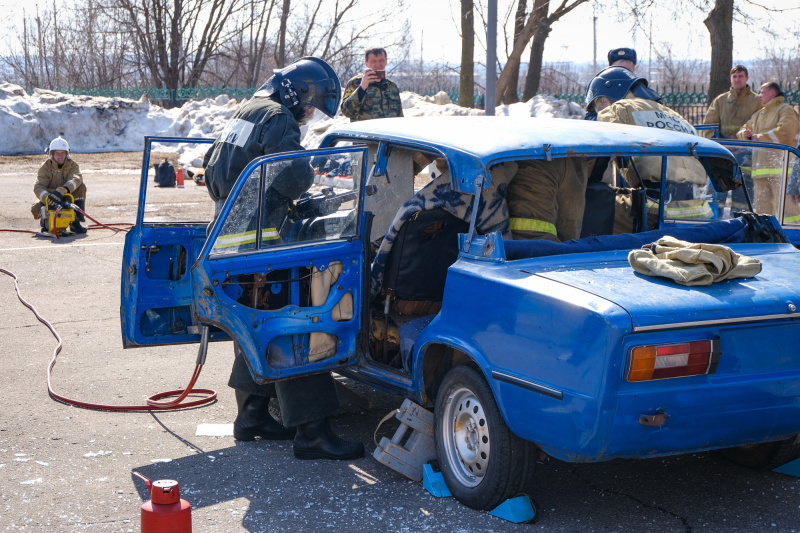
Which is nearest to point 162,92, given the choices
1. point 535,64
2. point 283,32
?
point 283,32

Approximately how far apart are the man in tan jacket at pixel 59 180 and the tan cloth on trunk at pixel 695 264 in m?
10.3

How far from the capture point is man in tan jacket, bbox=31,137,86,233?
487 inches

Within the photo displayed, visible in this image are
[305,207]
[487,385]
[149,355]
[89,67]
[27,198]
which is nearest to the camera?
[487,385]

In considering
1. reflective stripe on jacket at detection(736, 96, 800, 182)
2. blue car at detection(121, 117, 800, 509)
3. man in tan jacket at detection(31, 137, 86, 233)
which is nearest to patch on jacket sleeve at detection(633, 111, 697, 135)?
blue car at detection(121, 117, 800, 509)

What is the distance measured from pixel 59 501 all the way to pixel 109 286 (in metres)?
5.34

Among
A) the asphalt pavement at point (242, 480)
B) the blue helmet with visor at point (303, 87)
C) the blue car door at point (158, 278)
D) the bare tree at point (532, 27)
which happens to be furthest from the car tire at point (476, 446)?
the bare tree at point (532, 27)

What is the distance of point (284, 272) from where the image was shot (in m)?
4.30

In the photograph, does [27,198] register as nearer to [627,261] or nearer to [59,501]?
[59,501]

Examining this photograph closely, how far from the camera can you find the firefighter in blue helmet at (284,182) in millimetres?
4477

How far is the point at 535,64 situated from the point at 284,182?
2249 cm

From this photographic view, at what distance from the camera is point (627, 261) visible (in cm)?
388

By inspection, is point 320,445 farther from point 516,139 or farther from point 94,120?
point 94,120

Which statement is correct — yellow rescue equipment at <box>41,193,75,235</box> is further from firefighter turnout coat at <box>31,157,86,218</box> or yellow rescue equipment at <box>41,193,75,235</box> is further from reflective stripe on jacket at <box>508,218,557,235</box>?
reflective stripe on jacket at <box>508,218,557,235</box>

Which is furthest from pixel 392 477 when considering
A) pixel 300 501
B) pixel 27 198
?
pixel 27 198
